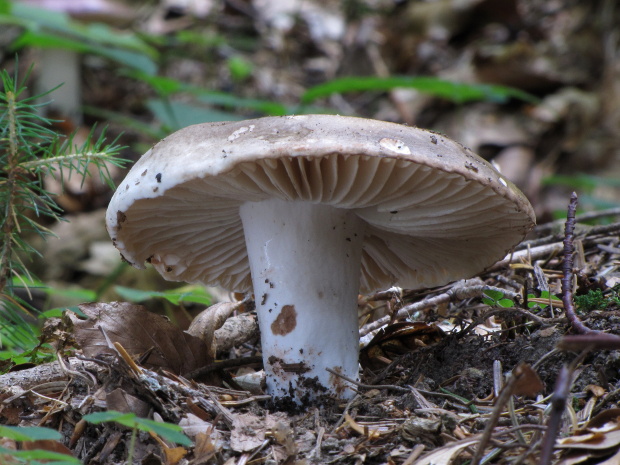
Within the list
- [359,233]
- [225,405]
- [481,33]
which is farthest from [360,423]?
[481,33]

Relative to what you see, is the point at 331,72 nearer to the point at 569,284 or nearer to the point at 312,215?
the point at 312,215

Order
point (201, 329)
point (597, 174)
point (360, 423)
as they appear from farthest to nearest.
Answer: point (597, 174) → point (201, 329) → point (360, 423)

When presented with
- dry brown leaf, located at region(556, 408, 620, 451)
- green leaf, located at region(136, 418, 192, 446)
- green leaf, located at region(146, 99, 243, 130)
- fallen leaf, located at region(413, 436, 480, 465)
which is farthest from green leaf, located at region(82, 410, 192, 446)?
green leaf, located at region(146, 99, 243, 130)

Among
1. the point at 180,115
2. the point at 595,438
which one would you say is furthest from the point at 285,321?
the point at 180,115

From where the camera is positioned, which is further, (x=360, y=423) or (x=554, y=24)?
(x=554, y=24)

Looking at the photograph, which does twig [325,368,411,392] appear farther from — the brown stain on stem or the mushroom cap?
the mushroom cap

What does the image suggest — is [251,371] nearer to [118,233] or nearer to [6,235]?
[118,233]
